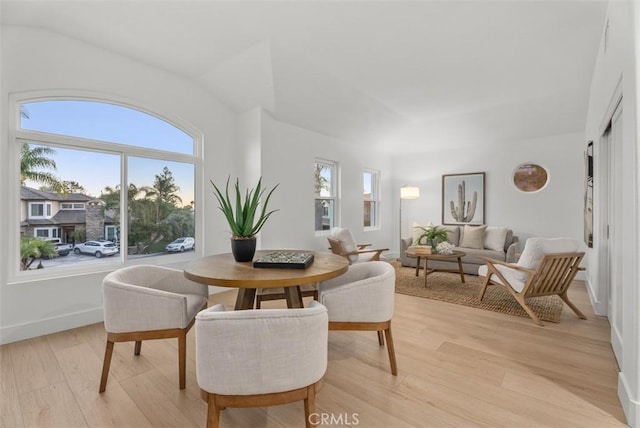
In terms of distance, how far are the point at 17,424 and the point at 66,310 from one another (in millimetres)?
1479

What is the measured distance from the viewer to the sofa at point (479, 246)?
4.71 meters

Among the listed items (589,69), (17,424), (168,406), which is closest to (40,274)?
(17,424)

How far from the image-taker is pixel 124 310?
167cm

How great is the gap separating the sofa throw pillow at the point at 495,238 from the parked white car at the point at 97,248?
5.66 metres

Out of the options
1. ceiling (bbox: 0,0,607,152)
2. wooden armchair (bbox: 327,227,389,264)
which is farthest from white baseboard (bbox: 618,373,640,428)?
ceiling (bbox: 0,0,607,152)

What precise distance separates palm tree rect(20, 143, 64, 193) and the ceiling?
109 centimetres

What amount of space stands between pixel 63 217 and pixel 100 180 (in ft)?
1.63

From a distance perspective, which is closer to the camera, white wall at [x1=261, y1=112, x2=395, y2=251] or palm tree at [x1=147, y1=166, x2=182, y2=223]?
palm tree at [x1=147, y1=166, x2=182, y2=223]

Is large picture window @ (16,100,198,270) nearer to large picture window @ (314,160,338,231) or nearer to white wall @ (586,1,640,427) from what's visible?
large picture window @ (314,160,338,231)

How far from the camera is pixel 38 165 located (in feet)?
8.70

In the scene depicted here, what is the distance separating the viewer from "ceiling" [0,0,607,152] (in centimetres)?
245

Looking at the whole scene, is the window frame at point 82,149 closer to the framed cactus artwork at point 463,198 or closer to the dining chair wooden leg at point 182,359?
the dining chair wooden leg at point 182,359

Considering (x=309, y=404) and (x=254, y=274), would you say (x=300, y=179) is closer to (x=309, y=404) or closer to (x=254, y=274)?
(x=254, y=274)

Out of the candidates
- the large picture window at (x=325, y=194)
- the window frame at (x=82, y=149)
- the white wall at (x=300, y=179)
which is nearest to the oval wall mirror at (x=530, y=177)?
the white wall at (x=300, y=179)
